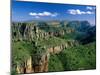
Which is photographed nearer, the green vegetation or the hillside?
the hillside

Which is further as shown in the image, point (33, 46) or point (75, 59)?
point (75, 59)

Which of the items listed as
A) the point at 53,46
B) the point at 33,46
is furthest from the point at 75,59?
the point at 33,46

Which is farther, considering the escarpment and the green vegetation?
the green vegetation

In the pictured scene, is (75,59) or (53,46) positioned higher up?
(53,46)

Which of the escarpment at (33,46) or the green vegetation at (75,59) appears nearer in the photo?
the escarpment at (33,46)

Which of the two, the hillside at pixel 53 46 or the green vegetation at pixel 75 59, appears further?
the green vegetation at pixel 75 59

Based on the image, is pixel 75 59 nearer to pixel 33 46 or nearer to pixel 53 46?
pixel 53 46

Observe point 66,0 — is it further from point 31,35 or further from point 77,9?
point 31,35

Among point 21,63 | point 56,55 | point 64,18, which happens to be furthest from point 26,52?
point 64,18
